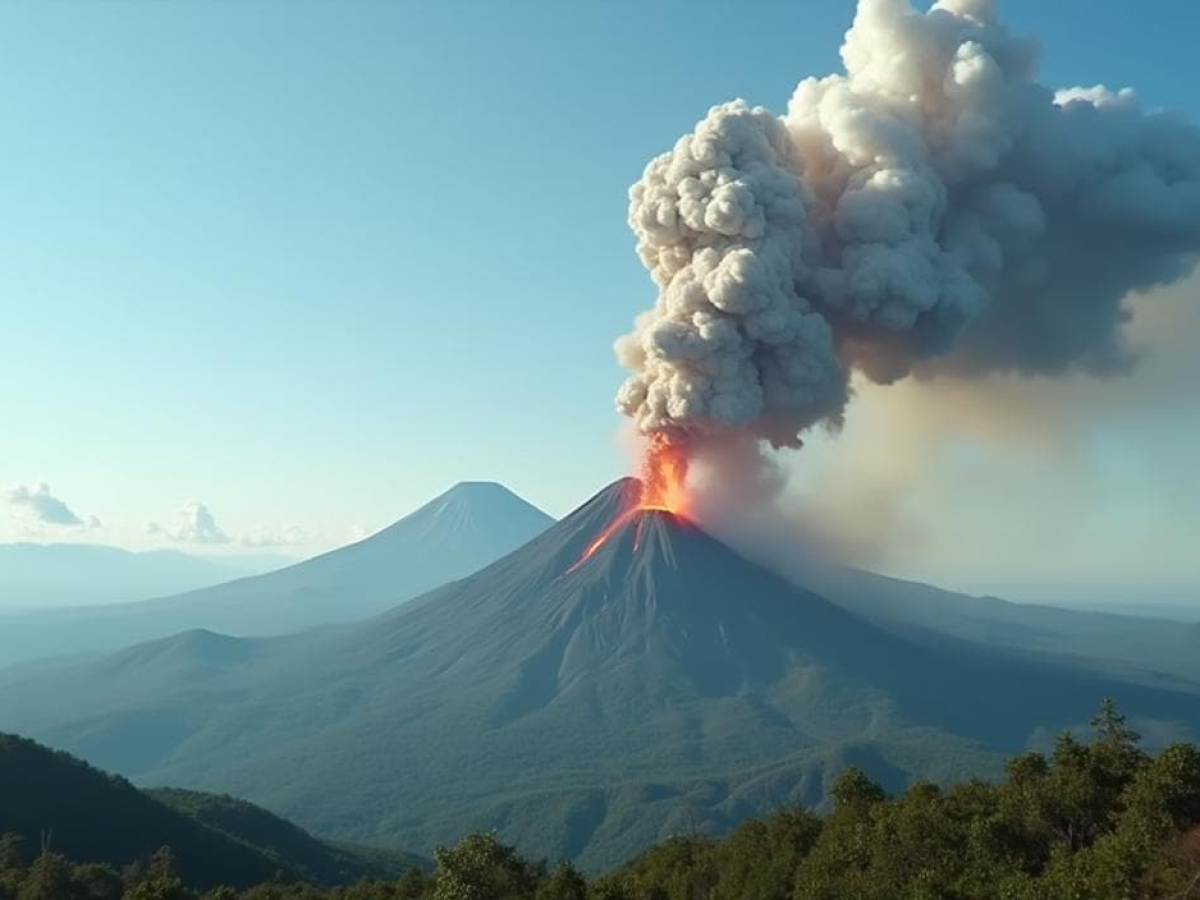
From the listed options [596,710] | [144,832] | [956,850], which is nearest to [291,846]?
[144,832]

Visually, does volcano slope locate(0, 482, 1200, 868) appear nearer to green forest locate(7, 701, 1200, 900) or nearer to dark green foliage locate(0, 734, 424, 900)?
dark green foliage locate(0, 734, 424, 900)

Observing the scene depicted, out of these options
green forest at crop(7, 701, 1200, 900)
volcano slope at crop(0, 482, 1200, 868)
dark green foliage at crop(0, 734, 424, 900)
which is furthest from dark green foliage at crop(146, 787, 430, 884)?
green forest at crop(7, 701, 1200, 900)

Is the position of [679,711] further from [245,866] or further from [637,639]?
[245,866]

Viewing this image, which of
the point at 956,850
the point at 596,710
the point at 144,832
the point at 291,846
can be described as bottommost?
the point at 291,846

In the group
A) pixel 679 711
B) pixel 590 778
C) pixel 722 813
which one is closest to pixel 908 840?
pixel 722 813

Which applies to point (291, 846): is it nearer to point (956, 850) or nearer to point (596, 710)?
point (596, 710)
